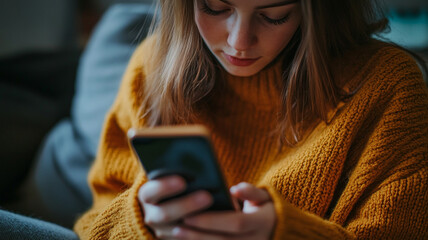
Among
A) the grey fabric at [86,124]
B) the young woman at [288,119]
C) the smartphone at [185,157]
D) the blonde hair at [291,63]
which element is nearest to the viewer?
the smartphone at [185,157]

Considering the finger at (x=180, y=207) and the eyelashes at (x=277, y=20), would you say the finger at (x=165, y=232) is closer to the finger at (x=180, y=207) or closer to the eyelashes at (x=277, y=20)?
the finger at (x=180, y=207)

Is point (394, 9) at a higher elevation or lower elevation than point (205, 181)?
higher

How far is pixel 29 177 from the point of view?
1.37 meters

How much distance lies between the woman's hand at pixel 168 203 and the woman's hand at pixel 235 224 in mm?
15

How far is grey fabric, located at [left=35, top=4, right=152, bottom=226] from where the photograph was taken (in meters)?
1.26

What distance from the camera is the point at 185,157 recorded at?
1.62 ft

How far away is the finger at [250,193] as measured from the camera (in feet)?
1.76

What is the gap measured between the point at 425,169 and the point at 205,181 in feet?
1.30

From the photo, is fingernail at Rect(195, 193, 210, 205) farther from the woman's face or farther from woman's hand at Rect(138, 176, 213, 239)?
the woman's face

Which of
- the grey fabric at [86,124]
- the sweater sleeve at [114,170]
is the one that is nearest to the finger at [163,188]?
the sweater sleeve at [114,170]

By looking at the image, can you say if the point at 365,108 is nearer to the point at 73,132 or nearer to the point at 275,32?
the point at 275,32

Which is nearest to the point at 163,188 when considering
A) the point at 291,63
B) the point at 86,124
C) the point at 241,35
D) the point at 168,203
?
the point at 168,203

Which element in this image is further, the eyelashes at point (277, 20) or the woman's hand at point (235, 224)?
the eyelashes at point (277, 20)

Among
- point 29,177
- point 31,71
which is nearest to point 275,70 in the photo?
point 29,177
